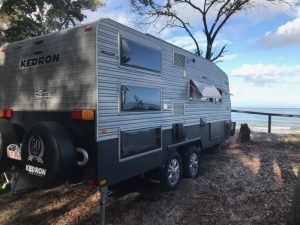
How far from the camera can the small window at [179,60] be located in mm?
7238

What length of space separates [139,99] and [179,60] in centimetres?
212

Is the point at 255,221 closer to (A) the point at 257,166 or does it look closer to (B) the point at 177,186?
(B) the point at 177,186

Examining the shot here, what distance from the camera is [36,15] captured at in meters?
20.3

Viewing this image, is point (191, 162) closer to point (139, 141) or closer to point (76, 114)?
point (139, 141)

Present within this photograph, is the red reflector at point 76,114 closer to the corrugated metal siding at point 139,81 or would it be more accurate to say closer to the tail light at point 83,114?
the tail light at point 83,114

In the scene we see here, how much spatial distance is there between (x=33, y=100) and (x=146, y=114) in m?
2.12

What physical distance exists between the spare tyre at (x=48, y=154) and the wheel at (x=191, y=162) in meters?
3.60

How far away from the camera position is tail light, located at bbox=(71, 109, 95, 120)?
15.4ft

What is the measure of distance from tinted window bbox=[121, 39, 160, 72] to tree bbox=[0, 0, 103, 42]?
12.3m

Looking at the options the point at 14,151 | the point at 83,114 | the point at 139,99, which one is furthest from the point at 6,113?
the point at 139,99

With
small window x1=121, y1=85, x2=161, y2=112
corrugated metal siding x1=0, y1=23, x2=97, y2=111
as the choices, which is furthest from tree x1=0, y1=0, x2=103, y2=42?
small window x1=121, y1=85, x2=161, y2=112

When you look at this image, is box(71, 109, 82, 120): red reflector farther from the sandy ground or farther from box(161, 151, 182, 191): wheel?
box(161, 151, 182, 191): wheel

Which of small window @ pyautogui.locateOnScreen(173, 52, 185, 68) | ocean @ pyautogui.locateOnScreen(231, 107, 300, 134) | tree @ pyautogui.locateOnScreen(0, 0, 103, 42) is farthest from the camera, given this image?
ocean @ pyautogui.locateOnScreen(231, 107, 300, 134)

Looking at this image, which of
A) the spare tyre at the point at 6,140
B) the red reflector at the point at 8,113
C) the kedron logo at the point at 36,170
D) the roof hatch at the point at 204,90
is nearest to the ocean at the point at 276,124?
the roof hatch at the point at 204,90
